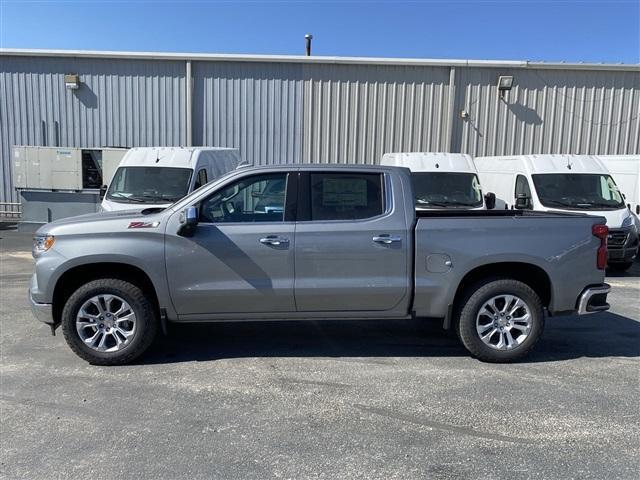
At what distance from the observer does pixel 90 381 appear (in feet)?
15.3

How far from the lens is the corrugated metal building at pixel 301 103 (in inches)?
636

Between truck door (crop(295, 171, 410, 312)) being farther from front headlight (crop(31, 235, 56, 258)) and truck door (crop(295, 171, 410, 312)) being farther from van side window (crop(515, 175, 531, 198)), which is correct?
van side window (crop(515, 175, 531, 198))

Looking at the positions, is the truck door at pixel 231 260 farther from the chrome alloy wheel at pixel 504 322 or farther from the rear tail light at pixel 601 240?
the rear tail light at pixel 601 240

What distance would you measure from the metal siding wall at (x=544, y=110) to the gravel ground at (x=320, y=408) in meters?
11.4

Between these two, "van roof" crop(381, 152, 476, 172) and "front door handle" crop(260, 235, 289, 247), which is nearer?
"front door handle" crop(260, 235, 289, 247)

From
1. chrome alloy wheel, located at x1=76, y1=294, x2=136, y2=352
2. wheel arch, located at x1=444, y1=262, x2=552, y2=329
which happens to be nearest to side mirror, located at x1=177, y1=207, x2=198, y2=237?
chrome alloy wheel, located at x1=76, y1=294, x2=136, y2=352

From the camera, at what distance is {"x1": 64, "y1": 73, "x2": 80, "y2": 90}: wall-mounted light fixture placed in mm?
15953

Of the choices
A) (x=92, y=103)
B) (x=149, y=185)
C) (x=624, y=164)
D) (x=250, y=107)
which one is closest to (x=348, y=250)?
(x=149, y=185)

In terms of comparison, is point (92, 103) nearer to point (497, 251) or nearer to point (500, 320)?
point (497, 251)

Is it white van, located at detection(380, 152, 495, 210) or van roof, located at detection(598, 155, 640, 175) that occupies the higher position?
van roof, located at detection(598, 155, 640, 175)

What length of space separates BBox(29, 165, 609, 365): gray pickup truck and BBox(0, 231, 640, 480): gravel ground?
461 mm

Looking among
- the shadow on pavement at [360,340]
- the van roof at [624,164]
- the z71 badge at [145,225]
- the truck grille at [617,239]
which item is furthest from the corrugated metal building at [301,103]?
the z71 badge at [145,225]

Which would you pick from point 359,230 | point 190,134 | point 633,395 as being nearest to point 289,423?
point 359,230

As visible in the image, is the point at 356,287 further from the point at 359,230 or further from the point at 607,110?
the point at 607,110
